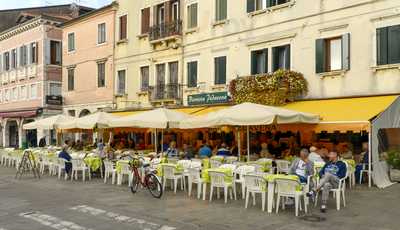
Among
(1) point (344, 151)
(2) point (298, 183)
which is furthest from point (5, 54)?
(2) point (298, 183)

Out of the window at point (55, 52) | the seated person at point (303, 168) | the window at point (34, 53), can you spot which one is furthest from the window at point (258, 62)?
the window at point (34, 53)

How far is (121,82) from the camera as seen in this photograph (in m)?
31.8

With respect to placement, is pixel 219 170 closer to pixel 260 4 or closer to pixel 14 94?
pixel 260 4

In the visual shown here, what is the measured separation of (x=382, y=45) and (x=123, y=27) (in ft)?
60.1

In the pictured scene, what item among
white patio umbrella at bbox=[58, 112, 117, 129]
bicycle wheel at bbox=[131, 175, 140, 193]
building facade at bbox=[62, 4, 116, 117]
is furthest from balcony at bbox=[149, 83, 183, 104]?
bicycle wheel at bbox=[131, 175, 140, 193]

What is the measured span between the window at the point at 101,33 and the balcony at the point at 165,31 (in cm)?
591

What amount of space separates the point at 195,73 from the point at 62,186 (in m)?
10.9

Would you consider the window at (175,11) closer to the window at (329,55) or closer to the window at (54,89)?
the window at (329,55)

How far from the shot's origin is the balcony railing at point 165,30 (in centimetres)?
2675

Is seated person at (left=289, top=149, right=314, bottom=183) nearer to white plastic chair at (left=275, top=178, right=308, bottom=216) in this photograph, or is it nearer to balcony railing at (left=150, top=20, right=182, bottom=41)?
white plastic chair at (left=275, top=178, right=308, bottom=216)

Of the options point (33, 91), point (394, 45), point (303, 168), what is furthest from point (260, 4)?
point (33, 91)

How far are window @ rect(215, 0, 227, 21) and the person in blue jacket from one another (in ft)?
44.5

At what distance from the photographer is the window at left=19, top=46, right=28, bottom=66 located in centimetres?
4325

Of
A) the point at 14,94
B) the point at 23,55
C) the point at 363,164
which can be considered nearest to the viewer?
the point at 363,164
